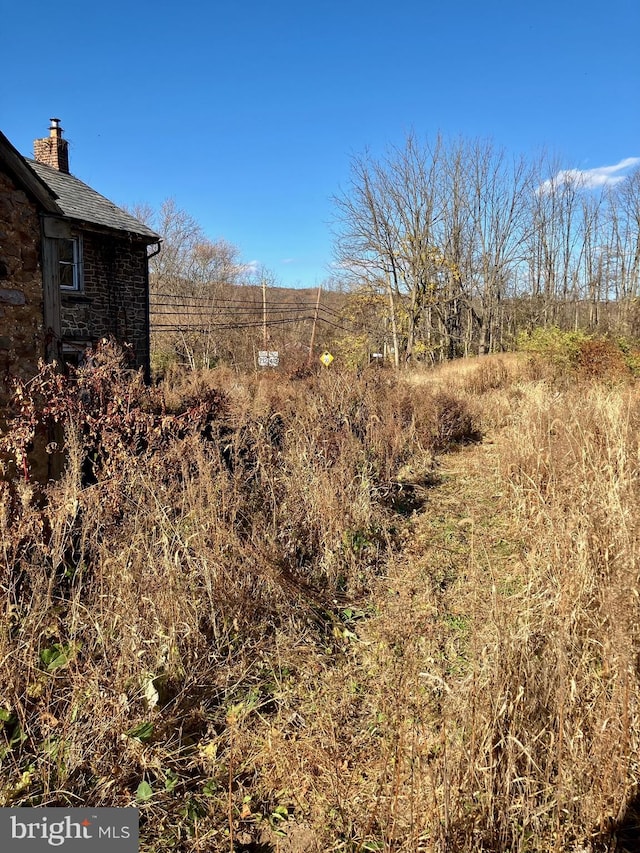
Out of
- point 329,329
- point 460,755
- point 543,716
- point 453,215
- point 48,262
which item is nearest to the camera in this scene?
point 460,755

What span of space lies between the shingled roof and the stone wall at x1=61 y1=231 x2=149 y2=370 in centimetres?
38

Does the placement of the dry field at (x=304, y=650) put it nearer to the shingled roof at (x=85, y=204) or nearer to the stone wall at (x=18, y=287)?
the stone wall at (x=18, y=287)

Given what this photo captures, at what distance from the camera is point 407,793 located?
6.77 feet

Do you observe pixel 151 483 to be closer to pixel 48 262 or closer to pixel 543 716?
pixel 543 716

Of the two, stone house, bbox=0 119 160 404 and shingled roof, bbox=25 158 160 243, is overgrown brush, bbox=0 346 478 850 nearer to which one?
stone house, bbox=0 119 160 404

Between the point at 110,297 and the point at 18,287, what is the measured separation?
8.49 metres

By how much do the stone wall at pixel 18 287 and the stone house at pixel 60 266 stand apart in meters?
0.01

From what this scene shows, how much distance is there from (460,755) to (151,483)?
9.03 feet

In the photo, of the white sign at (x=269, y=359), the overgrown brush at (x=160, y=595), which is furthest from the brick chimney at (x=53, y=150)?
the overgrown brush at (x=160, y=595)

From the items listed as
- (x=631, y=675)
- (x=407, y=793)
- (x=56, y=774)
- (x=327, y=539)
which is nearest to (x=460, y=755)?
(x=407, y=793)

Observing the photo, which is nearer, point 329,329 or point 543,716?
point 543,716

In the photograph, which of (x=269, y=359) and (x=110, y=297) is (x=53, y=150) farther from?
(x=269, y=359)

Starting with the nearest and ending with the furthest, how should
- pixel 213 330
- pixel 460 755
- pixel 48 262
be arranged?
pixel 460 755 < pixel 48 262 < pixel 213 330

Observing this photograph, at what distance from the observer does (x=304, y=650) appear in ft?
10.6
